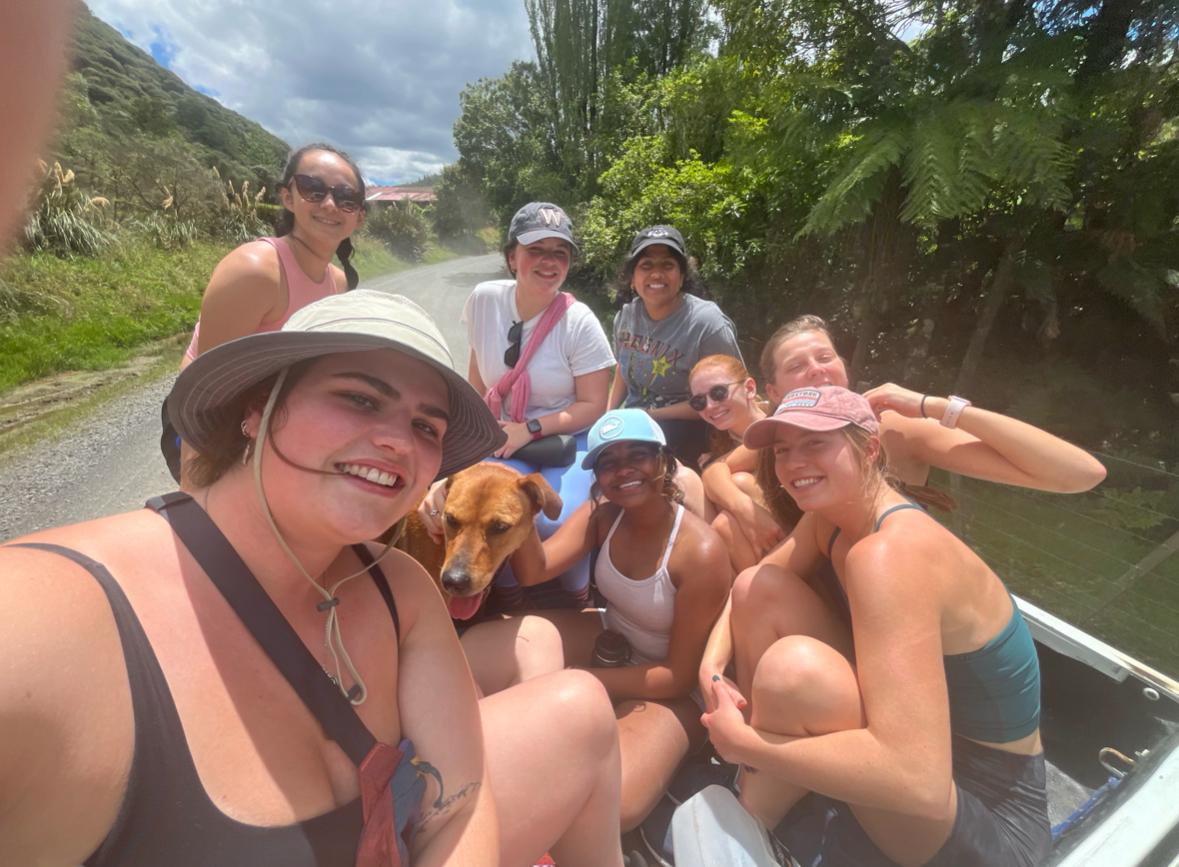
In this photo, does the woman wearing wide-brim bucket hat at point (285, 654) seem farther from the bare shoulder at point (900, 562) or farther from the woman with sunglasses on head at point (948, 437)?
→ the woman with sunglasses on head at point (948, 437)

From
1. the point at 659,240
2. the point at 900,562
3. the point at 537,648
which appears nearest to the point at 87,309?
the point at 659,240

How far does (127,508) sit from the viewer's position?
429 cm

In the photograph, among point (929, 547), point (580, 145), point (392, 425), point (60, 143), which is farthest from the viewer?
point (580, 145)

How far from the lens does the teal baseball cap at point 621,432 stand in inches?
89.8

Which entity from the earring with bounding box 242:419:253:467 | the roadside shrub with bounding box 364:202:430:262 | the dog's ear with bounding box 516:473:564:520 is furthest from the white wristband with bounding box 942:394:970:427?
the roadside shrub with bounding box 364:202:430:262

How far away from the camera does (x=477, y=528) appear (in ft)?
7.52

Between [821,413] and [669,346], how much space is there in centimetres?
176

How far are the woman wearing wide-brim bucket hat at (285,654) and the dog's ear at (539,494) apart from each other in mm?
802

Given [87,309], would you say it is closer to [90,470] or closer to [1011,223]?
[90,470]

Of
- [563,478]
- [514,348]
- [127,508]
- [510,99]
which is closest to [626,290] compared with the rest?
[514,348]

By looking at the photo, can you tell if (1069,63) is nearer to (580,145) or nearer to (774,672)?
(774,672)

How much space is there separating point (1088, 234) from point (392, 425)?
6.09m

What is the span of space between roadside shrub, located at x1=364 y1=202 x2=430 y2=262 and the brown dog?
113 ft

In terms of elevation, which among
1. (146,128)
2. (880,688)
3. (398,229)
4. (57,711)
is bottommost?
(880,688)
